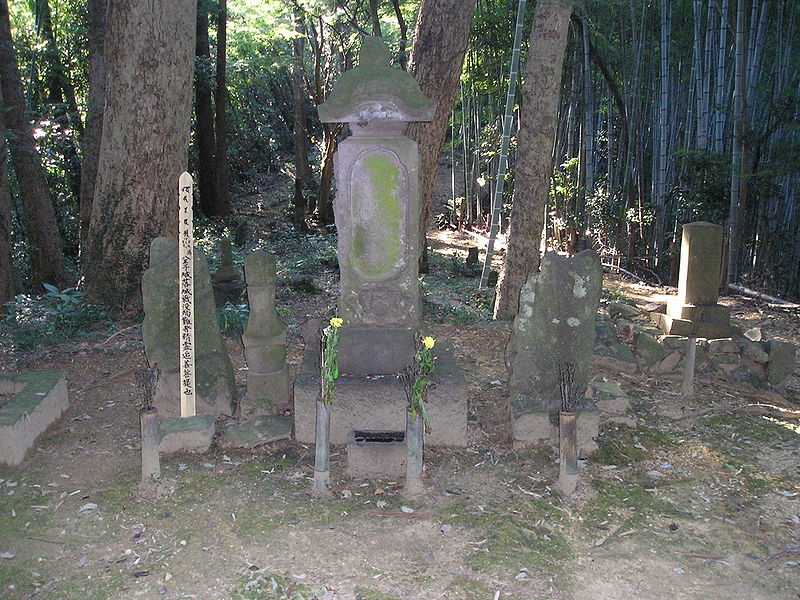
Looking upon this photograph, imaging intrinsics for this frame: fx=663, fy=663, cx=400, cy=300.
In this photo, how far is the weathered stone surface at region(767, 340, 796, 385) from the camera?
593cm

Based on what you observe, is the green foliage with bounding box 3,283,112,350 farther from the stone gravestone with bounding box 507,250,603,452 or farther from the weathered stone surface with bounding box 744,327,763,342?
the weathered stone surface with bounding box 744,327,763,342

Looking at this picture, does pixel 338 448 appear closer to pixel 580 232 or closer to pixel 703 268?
pixel 703 268

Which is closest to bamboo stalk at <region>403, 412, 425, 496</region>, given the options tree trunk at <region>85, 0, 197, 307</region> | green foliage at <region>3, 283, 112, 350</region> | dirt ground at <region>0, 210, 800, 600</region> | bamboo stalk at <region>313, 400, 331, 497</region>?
dirt ground at <region>0, 210, 800, 600</region>

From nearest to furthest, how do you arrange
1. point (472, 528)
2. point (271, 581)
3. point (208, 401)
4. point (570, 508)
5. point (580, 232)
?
1. point (271, 581)
2. point (472, 528)
3. point (570, 508)
4. point (208, 401)
5. point (580, 232)

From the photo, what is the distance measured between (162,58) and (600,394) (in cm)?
550

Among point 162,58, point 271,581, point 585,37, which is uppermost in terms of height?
point 585,37

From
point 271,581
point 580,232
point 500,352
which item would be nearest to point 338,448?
point 271,581

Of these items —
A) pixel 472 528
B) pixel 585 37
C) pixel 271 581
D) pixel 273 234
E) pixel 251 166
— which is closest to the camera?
pixel 271 581

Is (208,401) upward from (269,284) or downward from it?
downward

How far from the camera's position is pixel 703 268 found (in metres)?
6.57

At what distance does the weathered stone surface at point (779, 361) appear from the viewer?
5934 mm

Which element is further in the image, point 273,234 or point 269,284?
point 273,234

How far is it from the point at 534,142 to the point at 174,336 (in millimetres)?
4345

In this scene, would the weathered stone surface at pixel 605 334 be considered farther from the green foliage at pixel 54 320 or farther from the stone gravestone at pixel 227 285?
the green foliage at pixel 54 320
